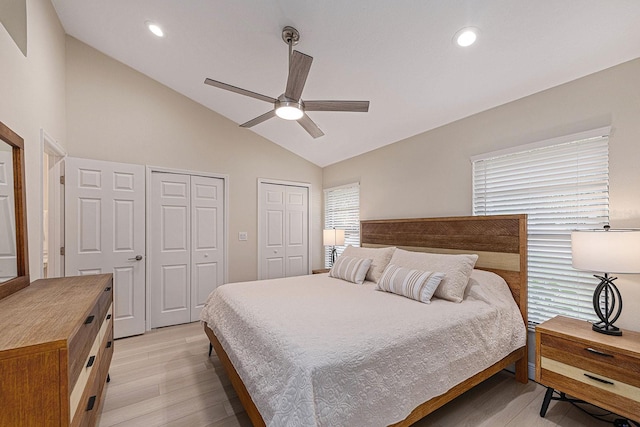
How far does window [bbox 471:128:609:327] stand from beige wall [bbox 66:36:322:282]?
324 cm

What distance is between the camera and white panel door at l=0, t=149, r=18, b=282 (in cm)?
164

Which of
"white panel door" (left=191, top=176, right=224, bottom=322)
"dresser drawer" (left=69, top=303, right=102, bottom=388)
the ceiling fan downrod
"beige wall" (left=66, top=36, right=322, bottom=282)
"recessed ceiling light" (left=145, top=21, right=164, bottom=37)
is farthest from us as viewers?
"white panel door" (left=191, top=176, right=224, bottom=322)

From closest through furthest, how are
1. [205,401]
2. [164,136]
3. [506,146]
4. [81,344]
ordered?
[81,344] → [205,401] → [506,146] → [164,136]

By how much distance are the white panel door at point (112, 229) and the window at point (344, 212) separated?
9.47ft

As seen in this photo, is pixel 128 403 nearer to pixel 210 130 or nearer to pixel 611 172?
pixel 210 130

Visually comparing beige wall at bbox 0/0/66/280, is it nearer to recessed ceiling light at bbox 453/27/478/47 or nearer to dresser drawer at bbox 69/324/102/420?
dresser drawer at bbox 69/324/102/420

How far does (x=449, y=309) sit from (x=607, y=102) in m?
1.96

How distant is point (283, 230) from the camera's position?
15.6 ft

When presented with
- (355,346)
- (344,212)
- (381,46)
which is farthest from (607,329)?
(344,212)

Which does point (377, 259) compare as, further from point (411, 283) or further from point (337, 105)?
point (337, 105)

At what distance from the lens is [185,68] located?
3248 mm

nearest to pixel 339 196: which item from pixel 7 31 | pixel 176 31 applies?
pixel 176 31

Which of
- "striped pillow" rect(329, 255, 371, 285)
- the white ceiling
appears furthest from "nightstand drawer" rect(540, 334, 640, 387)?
the white ceiling

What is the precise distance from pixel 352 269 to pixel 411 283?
853 mm
